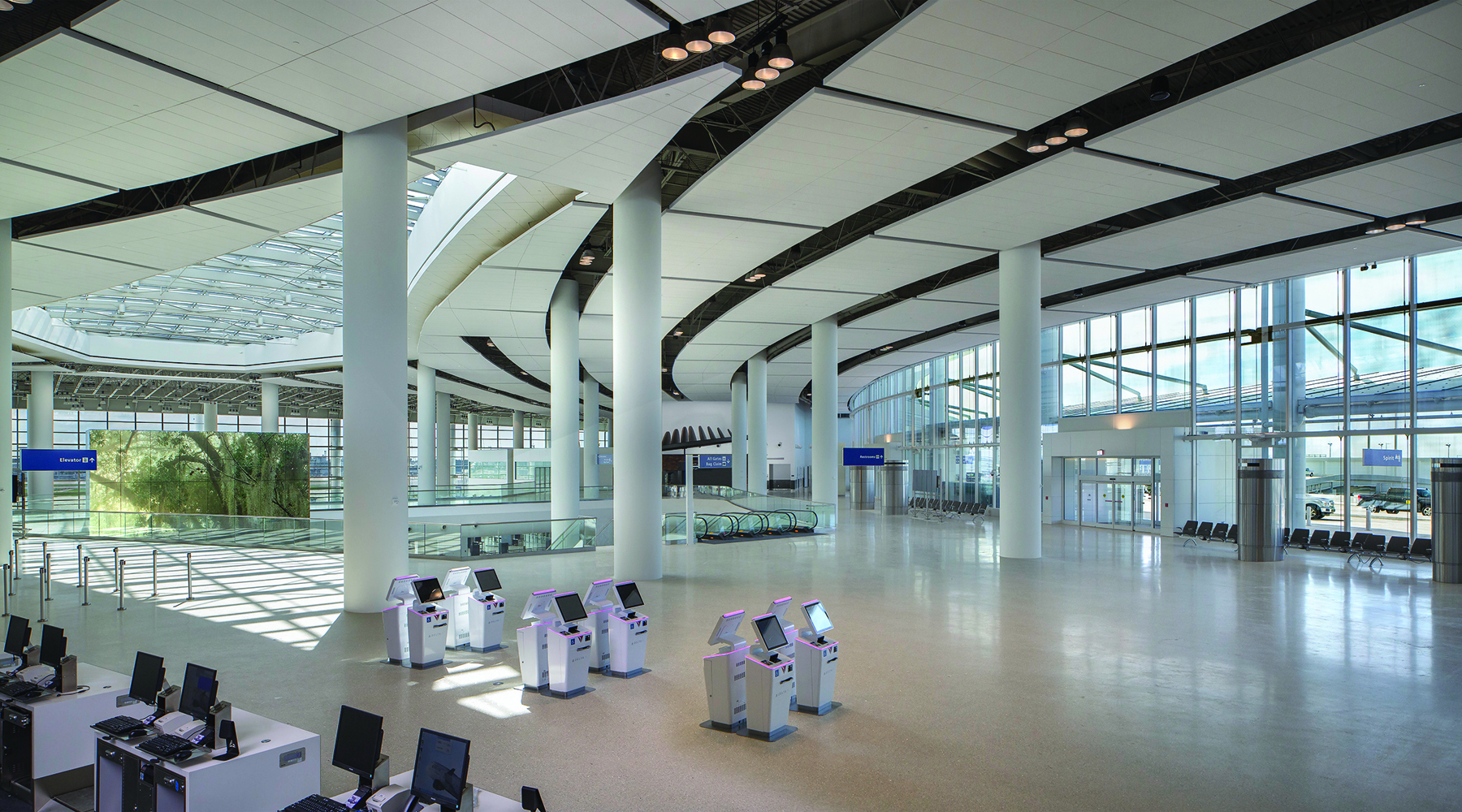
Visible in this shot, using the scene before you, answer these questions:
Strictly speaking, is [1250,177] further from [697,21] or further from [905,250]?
[697,21]

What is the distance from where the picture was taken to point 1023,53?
29.6ft

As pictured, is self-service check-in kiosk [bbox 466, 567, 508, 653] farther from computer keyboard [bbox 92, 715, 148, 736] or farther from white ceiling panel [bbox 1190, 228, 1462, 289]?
white ceiling panel [bbox 1190, 228, 1462, 289]

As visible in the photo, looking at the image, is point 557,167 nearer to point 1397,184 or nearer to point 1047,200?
point 1047,200

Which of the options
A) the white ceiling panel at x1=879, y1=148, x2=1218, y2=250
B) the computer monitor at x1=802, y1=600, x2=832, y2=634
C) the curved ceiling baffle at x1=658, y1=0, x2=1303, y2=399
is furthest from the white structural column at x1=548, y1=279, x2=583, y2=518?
the computer monitor at x1=802, y1=600, x2=832, y2=634

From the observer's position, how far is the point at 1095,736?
653 centimetres

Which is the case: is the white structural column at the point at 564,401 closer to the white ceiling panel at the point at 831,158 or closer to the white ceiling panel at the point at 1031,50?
the white ceiling panel at the point at 831,158

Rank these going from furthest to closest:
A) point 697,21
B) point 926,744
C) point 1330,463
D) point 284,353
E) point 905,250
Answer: point 284,353 < point 1330,463 < point 905,250 < point 697,21 < point 926,744

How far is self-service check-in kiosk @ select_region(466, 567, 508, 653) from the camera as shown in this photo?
9359mm

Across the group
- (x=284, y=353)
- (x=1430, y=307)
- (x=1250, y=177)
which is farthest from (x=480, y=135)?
(x=284, y=353)

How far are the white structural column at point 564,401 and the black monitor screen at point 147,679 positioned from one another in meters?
17.9

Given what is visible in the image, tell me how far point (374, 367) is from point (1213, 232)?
15.8 metres

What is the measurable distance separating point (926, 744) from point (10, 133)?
1340cm

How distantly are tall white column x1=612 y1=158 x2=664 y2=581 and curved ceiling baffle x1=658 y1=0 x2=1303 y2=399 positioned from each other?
5.10 metres

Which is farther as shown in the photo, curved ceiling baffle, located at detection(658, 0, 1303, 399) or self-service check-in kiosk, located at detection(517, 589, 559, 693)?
curved ceiling baffle, located at detection(658, 0, 1303, 399)
